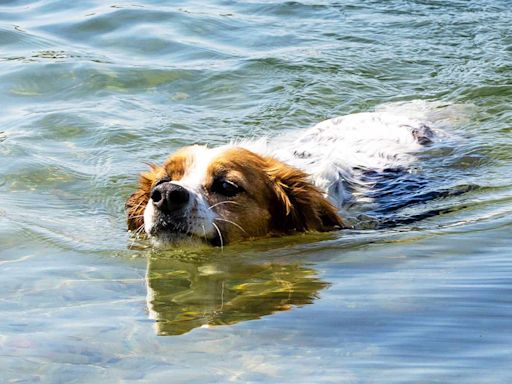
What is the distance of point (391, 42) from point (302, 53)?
1035mm

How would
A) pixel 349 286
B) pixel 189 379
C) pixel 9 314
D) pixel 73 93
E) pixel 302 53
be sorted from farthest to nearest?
pixel 302 53 → pixel 73 93 → pixel 349 286 → pixel 9 314 → pixel 189 379

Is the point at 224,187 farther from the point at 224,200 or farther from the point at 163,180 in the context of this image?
the point at 163,180

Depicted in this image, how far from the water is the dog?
175 mm

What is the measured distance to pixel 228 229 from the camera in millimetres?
6137

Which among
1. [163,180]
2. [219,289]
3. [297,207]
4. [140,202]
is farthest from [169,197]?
[297,207]

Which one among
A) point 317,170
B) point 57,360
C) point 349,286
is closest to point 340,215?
point 317,170

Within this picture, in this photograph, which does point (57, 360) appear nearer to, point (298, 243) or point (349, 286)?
point (349, 286)

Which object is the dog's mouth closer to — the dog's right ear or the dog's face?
the dog's face

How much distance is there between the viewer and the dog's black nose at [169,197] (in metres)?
5.79

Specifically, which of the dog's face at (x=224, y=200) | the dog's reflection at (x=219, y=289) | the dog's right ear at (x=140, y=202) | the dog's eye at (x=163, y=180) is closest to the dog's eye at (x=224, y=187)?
the dog's face at (x=224, y=200)

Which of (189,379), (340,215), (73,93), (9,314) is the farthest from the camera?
(73,93)

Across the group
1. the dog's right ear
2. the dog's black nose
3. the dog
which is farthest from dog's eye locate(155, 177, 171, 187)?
the dog's black nose

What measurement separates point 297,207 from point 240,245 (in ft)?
1.86

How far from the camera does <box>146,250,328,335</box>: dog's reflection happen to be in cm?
469
